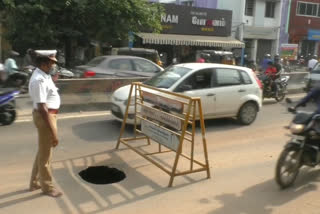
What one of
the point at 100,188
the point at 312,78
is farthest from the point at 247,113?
the point at 312,78

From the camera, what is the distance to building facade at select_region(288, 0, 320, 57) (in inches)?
1443

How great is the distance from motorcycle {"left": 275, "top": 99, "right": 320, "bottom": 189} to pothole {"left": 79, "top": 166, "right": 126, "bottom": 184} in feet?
7.38

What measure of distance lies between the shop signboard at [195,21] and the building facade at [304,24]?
9.87 meters

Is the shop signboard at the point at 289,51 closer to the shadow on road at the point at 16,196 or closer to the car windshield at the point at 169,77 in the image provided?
the car windshield at the point at 169,77

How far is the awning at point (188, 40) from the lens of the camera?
81.2 feet

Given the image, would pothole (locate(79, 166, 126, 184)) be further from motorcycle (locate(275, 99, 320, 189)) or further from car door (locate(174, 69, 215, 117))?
car door (locate(174, 69, 215, 117))

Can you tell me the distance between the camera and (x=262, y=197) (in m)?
5.15

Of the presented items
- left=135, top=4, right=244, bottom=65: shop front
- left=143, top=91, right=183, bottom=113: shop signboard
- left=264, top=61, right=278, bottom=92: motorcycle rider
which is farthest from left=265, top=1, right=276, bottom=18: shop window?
left=143, top=91, right=183, bottom=113: shop signboard

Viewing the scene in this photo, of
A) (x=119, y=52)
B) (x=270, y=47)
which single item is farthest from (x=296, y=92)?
(x=270, y=47)

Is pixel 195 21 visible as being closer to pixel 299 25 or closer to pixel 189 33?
pixel 189 33

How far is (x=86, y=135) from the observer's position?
7.95 m

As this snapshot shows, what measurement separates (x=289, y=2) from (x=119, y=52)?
25049mm

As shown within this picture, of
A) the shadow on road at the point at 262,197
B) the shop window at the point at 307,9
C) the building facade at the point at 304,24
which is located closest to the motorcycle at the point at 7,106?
the shadow on road at the point at 262,197

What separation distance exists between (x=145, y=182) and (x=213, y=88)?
3.92m
